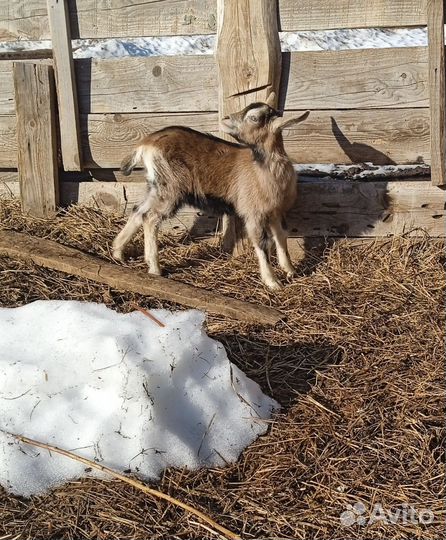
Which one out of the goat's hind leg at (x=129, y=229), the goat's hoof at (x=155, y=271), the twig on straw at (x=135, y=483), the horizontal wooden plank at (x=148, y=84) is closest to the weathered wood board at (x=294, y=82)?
the horizontal wooden plank at (x=148, y=84)

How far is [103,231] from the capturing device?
4941 mm

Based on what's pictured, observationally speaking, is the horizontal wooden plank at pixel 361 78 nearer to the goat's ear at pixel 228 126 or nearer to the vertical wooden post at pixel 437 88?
the vertical wooden post at pixel 437 88

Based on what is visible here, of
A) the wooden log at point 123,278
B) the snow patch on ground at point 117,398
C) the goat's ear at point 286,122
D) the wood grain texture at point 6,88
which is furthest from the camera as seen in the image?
the wood grain texture at point 6,88

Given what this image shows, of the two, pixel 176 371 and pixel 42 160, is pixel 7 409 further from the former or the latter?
pixel 42 160

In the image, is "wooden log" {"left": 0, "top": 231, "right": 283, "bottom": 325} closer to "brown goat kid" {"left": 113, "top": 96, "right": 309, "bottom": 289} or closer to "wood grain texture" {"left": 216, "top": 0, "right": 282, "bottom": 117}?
"brown goat kid" {"left": 113, "top": 96, "right": 309, "bottom": 289}

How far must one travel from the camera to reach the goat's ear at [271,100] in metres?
4.60

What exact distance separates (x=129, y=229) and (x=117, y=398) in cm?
209

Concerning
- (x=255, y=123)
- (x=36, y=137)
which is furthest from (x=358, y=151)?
(x=36, y=137)

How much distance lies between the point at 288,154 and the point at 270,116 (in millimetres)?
488

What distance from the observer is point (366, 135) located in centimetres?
475

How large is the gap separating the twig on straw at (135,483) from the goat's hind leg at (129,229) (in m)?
2.16

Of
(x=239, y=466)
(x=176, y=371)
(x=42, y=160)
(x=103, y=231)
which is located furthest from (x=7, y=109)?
(x=239, y=466)

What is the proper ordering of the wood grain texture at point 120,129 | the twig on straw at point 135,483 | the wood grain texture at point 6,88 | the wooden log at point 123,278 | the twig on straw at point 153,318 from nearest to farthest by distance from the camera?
the twig on straw at point 135,483
the twig on straw at point 153,318
the wooden log at point 123,278
the wood grain texture at point 120,129
the wood grain texture at point 6,88

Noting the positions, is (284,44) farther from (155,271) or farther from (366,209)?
(155,271)
